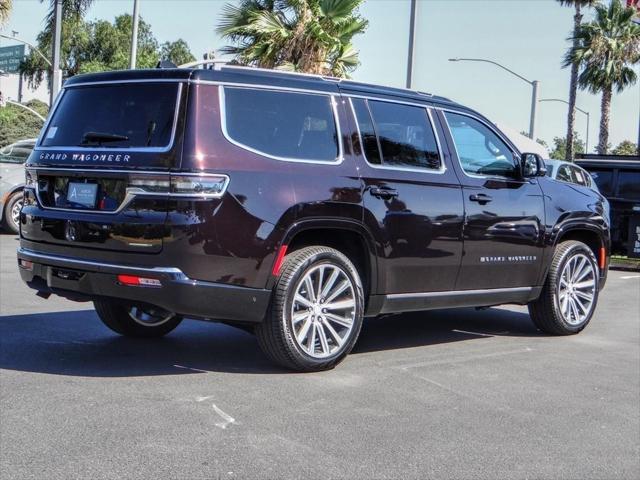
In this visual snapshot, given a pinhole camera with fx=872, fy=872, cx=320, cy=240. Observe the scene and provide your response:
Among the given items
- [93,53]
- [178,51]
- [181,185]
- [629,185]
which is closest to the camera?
[181,185]

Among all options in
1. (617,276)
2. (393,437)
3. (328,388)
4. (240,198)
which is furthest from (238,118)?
(617,276)

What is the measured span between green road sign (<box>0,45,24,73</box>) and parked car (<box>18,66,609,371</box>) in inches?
2636

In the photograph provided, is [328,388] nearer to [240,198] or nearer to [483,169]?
[240,198]

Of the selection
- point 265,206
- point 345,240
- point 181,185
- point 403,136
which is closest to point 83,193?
point 181,185

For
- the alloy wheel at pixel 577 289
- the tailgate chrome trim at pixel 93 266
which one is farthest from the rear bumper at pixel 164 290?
the alloy wheel at pixel 577 289

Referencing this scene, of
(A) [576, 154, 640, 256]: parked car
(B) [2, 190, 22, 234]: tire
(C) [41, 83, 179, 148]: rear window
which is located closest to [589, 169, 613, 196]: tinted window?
(A) [576, 154, 640, 256]: parked car

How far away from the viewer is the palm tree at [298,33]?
2000cm

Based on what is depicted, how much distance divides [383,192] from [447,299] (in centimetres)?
116

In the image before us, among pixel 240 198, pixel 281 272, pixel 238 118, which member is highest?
pixel 238 118

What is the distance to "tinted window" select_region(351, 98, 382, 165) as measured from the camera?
6.27 meters

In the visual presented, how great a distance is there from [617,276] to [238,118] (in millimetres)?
10946

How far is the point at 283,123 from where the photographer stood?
586 centimetres

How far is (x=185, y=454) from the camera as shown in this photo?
421 centimetres

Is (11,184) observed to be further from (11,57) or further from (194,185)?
(11,57)
